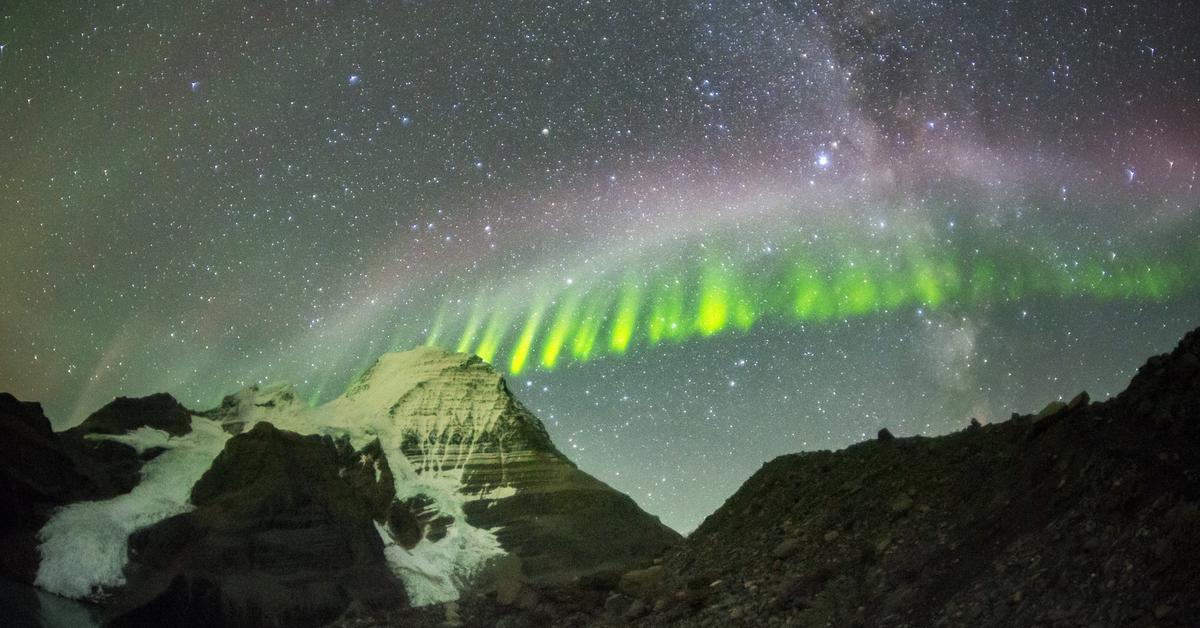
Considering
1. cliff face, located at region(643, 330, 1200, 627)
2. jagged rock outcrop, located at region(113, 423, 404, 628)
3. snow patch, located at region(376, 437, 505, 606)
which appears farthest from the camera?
snow patch, located at region(376, 437, 505, 606)

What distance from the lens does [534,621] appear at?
1827cm

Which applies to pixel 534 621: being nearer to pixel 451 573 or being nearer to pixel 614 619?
pixel 614 619

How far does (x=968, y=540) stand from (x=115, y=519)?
102372 mm

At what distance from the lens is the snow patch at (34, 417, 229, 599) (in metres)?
80.7

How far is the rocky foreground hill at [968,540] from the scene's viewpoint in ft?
31.1

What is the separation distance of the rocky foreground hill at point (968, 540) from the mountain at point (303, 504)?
201ft

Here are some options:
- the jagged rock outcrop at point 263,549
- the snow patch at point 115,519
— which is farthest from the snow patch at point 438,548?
the snow patch at point 115,519

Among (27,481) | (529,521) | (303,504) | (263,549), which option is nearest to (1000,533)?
(263,549)

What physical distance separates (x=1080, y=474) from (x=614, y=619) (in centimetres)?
926

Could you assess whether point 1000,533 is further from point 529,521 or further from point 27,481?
point 529,521

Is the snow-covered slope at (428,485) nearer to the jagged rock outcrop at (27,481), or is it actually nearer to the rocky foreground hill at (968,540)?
the jagged rock outcrop at (27,481)

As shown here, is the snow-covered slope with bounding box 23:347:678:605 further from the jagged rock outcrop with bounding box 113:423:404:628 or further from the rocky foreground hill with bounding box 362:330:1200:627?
the rocky foreground hill with bounding box 362:330:1200:627

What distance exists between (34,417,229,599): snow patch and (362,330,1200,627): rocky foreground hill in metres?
78.1

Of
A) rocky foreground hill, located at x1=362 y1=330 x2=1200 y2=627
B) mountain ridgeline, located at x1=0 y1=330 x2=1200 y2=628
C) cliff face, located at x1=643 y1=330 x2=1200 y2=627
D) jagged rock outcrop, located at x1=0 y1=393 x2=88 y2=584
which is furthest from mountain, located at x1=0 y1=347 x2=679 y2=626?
cliff face, located at x1=643 y1=330 x2=1200 y2=627
